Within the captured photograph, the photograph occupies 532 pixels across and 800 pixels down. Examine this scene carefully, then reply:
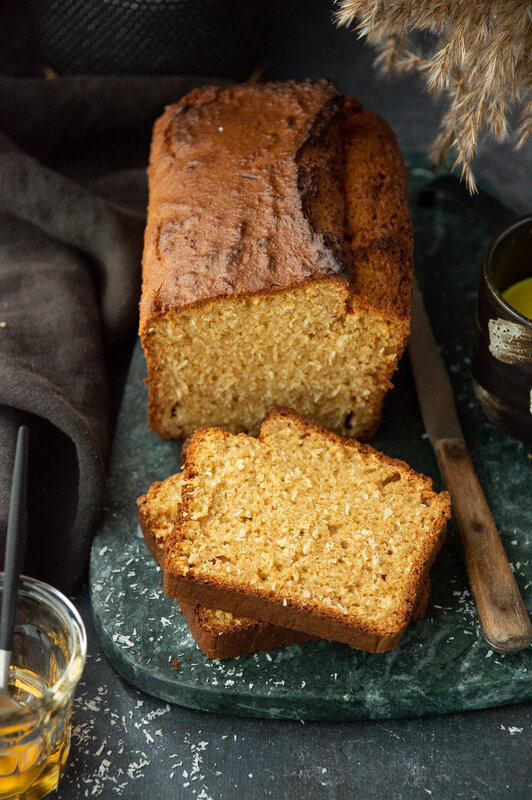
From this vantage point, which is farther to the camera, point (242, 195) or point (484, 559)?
point (242, 195)

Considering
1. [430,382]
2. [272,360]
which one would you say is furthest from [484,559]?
[272,360]

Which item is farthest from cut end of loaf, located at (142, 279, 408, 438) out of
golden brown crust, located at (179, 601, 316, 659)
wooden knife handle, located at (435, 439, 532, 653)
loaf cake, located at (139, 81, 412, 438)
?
golden brown crust, located at (179, 601, 316, 659)

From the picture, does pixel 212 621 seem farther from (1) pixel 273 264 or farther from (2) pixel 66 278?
(2) pixel 66 278

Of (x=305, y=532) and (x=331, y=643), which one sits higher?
(x=305, y=532)

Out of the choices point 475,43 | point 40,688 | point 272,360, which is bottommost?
point 40,688

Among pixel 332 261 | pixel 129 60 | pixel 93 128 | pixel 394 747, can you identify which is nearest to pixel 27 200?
pixel 93 128

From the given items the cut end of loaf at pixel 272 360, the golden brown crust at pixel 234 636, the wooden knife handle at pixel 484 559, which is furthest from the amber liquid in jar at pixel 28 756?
the wooden knife handle at pixel 484 559

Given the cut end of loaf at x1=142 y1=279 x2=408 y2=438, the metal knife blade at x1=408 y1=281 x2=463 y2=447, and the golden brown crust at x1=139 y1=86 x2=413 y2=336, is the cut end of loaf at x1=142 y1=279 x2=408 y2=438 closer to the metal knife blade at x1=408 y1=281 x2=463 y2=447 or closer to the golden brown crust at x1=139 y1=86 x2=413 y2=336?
the golden brown crust at x1=139 y1=86 x2=413 y2=336
